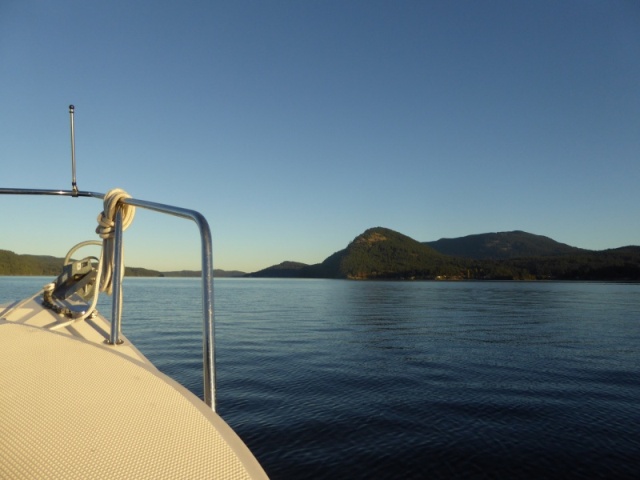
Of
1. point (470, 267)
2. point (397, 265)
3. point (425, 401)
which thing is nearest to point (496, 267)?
point (470, 267)

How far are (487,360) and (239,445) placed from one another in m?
11.7

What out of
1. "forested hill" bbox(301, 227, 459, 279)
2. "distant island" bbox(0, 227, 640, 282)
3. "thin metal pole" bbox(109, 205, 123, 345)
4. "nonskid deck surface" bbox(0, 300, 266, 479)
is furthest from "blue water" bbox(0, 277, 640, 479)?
"forested hill" bbox(301, 227, 459, 279)

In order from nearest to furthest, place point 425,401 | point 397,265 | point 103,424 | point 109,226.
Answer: point 103,424 → point 109,226 → point 425,401 → point 397,265

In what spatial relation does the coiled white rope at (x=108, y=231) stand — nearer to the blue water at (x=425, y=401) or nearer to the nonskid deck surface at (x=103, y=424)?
the nonskid deck surface at (x=103, y=424)

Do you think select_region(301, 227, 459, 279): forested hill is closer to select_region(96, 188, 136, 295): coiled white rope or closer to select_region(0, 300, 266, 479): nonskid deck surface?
select_region(96, 188, 136, 295): coiled white rope

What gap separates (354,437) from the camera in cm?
597

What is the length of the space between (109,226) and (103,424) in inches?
73.8

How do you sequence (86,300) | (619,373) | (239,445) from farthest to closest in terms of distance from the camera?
(619,373) → (86,300) → (239,445)

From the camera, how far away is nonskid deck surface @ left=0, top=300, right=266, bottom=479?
126 centimetres

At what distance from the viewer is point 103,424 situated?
4.87 ft

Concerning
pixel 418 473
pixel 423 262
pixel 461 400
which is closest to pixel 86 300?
pixel 418 473

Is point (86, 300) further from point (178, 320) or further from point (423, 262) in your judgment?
point (423, 262)

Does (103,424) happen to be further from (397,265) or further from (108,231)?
(397,265)

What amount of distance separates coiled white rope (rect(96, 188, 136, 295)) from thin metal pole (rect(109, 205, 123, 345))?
0.17 ft
